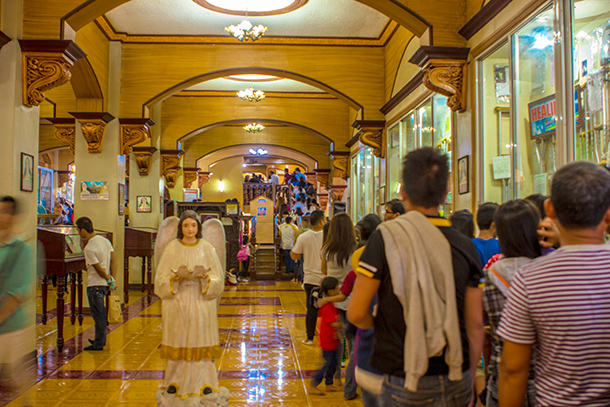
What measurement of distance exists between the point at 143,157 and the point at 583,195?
12.4 meters

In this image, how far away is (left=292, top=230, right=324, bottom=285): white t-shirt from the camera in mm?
6105

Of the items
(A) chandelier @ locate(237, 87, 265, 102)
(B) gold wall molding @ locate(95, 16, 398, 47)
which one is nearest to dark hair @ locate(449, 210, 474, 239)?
(B) gold wall molding @ locate(95, 16, 398, 47)

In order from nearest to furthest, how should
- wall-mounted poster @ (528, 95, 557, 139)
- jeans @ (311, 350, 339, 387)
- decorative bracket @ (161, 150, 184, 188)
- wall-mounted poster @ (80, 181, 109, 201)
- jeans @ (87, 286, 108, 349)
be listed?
wall-mounted poster @ (528, 95, 557, 139) < jeans @ (311, 350, 339, 387) < jeans @ (87, 286, 108, 349) < wall-mounted poster @ (80, 181, 109, 201) < decorative bracket @ (161, 150, 184, 188)

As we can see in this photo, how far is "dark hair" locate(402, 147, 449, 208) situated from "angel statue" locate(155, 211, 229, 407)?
2.71 m

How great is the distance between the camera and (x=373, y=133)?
1061 cm

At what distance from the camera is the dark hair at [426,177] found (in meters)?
2.08

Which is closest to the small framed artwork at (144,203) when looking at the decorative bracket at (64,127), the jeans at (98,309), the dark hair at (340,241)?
the decorative bracket at (64,127)

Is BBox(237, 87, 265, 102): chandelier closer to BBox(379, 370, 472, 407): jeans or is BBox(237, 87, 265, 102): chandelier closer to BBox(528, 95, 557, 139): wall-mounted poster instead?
BBox(528, 95, 557, 139): wall-mounted poster

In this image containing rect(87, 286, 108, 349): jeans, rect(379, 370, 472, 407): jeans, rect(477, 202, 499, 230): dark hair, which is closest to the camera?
rect(379, 370, 472, 407): jeans

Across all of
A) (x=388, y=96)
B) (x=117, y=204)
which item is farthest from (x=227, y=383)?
(x=388, y=96)

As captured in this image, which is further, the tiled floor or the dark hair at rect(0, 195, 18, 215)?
the tiled floor

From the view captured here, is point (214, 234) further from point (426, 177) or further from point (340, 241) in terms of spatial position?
point (426, 177)

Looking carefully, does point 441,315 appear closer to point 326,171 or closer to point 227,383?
point 227,383

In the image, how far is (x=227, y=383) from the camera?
5.29m
